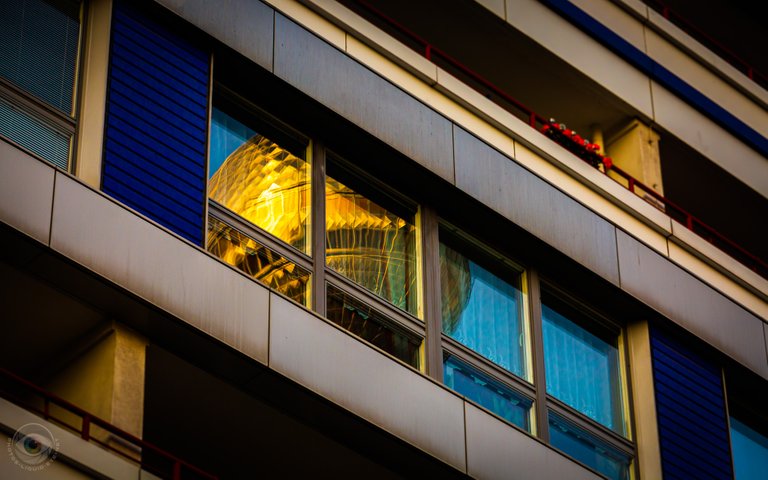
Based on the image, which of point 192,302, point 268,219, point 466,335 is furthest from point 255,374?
point 466,335

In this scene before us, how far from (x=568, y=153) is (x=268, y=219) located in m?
5.52

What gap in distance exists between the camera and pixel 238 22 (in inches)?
762

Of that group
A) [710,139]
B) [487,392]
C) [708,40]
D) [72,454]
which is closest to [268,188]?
[487,392]

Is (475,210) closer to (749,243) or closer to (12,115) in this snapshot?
(12,115)

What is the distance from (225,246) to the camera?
1852 centimetres

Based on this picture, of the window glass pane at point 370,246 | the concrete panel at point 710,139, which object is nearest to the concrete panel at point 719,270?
the concrete panel at point 710,139

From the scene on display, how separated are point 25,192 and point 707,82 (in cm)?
1494

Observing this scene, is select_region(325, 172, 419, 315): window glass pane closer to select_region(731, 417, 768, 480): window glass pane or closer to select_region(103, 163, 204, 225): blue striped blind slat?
select_region(103, 163, 204, 225): blue striped blind slat

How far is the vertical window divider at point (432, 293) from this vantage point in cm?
1980

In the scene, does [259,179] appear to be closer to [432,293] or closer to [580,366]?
[432,293]

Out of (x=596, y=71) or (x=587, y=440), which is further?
(x=596, y=71)

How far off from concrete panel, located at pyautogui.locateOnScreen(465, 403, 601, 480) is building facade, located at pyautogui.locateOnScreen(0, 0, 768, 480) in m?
0.04

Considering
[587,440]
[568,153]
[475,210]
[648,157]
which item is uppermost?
[648,157]

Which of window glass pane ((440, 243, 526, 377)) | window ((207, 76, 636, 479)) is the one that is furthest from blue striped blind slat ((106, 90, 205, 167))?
window glass pane ((440, 243, 526, 377))
